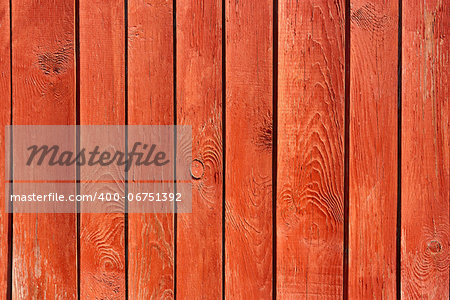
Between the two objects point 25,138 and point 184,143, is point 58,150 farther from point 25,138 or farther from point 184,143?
point 184,143

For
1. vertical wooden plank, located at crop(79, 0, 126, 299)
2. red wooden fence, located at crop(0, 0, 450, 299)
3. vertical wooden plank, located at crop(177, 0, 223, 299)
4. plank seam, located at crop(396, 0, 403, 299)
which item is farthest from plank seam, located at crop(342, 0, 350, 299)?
vertical wooden plank, located at crop(79, 0, 126, 299)

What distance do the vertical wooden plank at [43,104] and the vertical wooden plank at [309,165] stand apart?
0.65 metres

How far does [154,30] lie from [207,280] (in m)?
0.78

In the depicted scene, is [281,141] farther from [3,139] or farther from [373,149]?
[3,139]

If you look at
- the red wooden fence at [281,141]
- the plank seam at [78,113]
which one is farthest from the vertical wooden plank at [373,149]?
the plank seam at [78,113]

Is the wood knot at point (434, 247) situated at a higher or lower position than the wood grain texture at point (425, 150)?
lower

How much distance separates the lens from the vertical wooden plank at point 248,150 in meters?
0.90

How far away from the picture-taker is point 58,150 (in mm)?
931

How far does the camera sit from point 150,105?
0.91 m

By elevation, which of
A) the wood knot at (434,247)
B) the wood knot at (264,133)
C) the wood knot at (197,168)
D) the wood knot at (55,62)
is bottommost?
the wood knot at (434,247)

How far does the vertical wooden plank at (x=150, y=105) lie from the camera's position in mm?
910

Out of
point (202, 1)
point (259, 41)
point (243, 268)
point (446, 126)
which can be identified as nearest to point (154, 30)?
point (202, 1)

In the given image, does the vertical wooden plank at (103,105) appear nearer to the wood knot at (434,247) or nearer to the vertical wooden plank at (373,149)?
the vertical wooden plank at (373,149)

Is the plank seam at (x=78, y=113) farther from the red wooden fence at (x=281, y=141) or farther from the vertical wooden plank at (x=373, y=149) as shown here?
the vertical wooden plank at (x=373, y=149)
